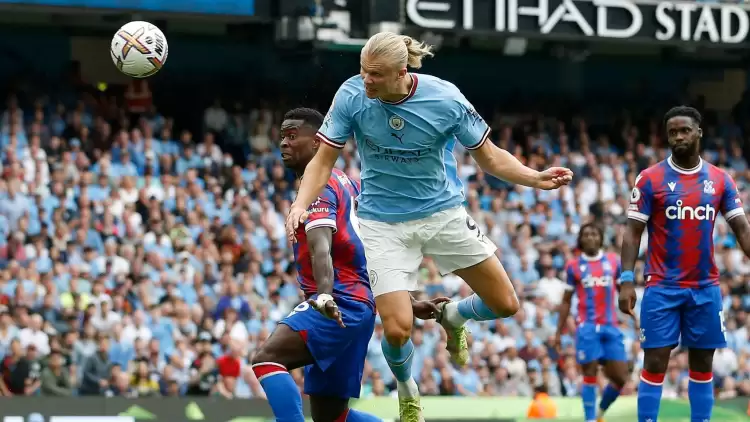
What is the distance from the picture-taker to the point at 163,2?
20.5 metres

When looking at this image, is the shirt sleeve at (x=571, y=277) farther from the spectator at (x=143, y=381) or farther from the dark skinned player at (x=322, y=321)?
the dark skinned player at (x=322, y=321)

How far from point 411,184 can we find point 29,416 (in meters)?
6.10

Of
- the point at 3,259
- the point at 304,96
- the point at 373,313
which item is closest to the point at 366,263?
the point at 373,313

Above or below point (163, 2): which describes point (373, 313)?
below

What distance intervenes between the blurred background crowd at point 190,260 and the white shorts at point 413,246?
Result: 26.3 ft

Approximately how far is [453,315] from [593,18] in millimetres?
14218

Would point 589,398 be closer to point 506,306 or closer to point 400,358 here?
point 506,306

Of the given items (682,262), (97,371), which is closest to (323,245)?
(682,262)

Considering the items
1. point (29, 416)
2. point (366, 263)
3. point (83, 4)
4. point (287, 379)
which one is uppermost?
point (83, 4)

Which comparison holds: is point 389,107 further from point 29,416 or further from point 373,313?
point 29,416

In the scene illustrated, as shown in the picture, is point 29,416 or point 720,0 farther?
point 720,0

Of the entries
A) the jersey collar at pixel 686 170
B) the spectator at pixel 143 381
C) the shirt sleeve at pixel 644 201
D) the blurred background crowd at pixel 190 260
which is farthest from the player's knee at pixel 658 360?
the spectator at pixel 143 381

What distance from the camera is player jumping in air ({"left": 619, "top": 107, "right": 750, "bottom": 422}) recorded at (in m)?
10.7

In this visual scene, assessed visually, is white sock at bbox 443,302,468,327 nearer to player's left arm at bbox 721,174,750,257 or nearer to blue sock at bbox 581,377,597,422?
player's left arm at bbox 721,174,750,257
